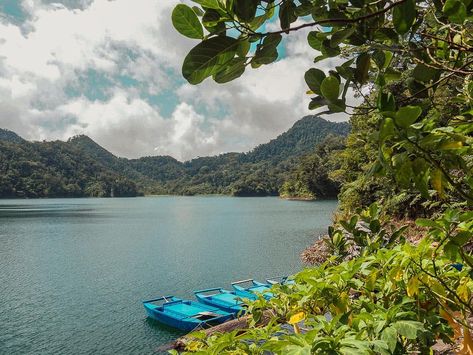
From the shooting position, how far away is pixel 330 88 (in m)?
0.81

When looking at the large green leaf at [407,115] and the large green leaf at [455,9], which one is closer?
the large green leaf at [407,115]

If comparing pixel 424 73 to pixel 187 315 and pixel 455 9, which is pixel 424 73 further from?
pixel 187 315

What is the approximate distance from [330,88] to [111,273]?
21.3m

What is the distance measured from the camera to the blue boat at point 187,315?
11.5m

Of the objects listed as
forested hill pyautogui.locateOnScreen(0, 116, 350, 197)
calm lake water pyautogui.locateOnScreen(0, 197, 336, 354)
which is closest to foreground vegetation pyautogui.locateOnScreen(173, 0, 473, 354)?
calm lake water pyautogui.locateOnScreen(0, 197, 336, 354)

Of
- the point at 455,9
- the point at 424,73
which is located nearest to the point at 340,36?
the point at 455,9

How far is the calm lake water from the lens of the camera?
11844 millimetres

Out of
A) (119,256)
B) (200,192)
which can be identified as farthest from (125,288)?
(200,192)

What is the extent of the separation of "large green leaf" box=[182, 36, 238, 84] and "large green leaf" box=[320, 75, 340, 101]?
8.2 inches

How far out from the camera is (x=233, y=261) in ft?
74.5

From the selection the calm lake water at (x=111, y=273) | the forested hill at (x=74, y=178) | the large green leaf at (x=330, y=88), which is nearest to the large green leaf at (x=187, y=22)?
the large green leaf at (x=330, y=88)

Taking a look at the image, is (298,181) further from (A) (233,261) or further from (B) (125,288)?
(B) (125,288)

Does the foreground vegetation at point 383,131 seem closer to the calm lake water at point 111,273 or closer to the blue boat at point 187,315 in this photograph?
the blue boat at point 187,315

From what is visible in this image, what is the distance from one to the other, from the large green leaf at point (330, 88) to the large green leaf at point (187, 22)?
0.27 m
